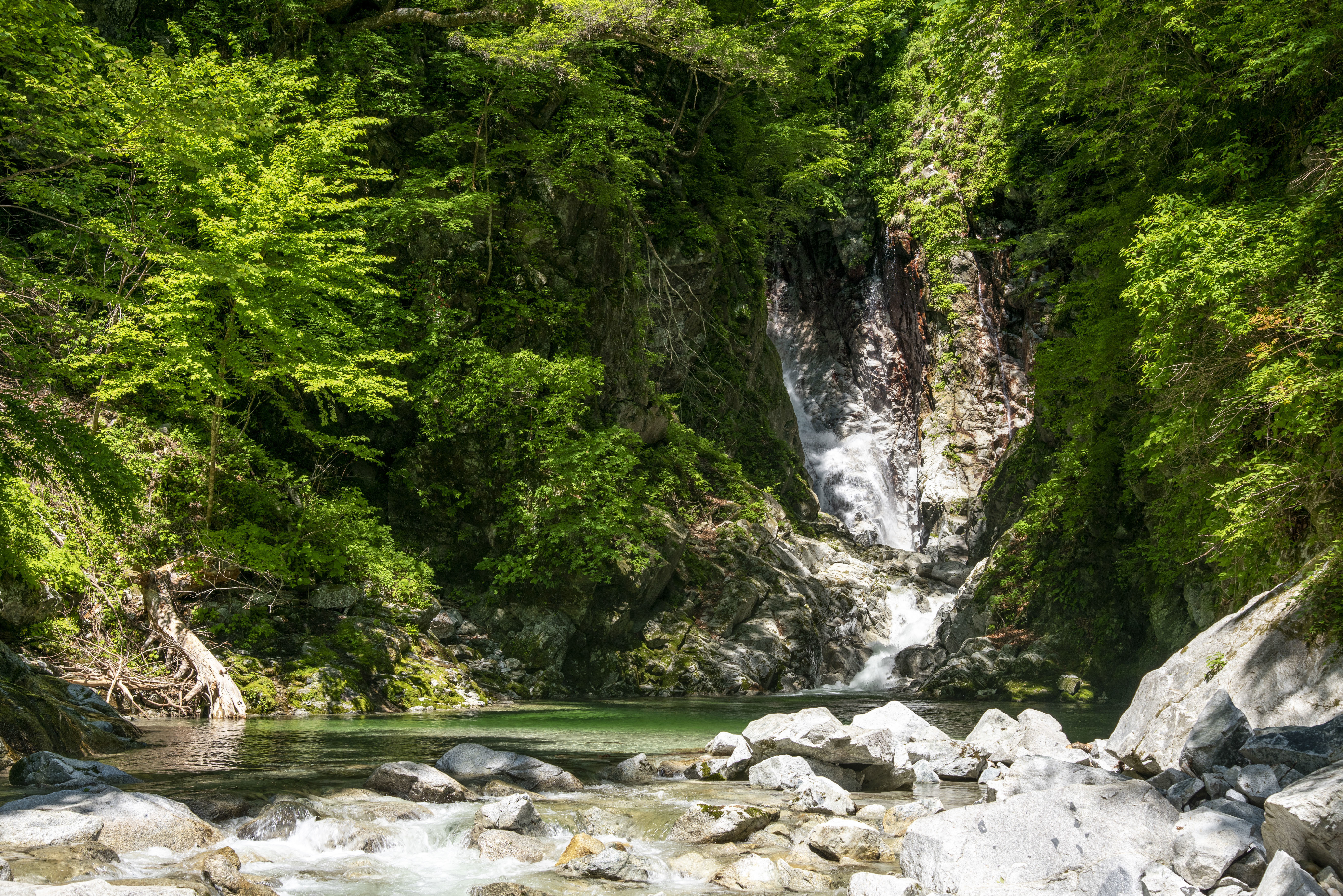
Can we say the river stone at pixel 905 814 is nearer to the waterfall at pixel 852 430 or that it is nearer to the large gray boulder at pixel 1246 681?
the large gray boulder at pixel 1246 681

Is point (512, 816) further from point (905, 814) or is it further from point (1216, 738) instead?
point (1216, 738)

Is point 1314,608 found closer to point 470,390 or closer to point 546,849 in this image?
point 546,849

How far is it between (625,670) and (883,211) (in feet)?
63.7

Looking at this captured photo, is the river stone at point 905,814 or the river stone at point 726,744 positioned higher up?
the river stone at point 905,814

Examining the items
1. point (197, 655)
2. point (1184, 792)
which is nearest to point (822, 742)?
point (1184, 792)

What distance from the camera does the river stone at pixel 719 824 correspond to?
248 inches

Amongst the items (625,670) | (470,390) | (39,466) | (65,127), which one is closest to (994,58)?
(470,390)

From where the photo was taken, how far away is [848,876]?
221 inches

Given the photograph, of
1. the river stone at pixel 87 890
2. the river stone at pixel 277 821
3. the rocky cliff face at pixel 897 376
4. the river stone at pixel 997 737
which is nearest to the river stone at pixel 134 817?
the river stone at pixel 277 821

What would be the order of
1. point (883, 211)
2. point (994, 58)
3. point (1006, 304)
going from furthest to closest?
1. point (883, 211)
2. point (1006, 304)
3. point (994, 58)

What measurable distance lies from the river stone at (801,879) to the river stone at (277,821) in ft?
10.4

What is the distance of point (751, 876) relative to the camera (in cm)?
550

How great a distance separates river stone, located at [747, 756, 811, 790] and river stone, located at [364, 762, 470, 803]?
2.73 metres

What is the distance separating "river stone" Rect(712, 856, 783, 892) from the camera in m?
5.42
